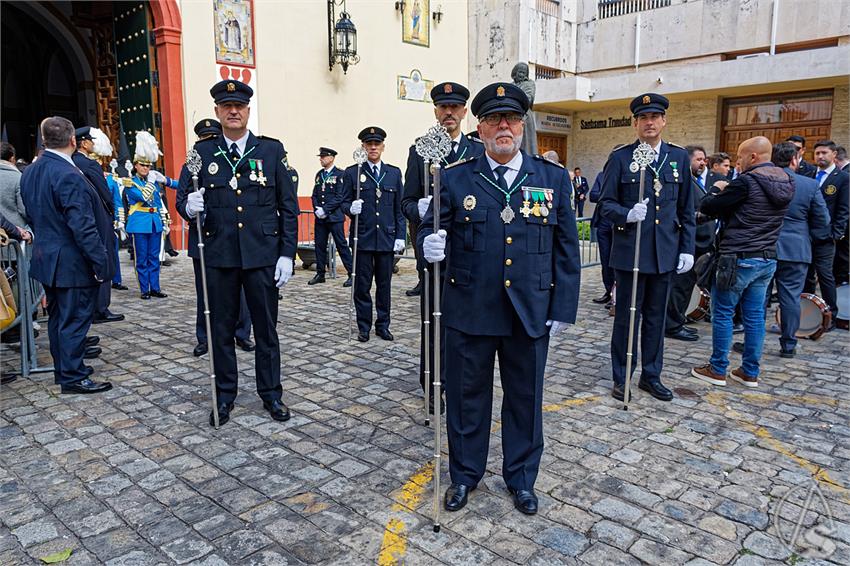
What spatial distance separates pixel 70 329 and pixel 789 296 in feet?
23.0

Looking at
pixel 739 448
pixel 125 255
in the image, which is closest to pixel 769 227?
pixel 739 448

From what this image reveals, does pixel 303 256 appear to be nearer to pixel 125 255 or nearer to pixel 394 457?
pixel 125 255

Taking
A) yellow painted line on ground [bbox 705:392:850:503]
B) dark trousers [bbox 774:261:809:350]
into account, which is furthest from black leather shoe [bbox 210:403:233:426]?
dark trousers [bbox 774:261:809:350]

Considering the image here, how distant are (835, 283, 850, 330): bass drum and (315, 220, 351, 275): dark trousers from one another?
23.5 ft

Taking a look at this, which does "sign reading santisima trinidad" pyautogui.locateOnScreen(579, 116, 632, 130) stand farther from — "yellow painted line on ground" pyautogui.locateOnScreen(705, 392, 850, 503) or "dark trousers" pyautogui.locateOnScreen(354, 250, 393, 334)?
"yellow painted line on ground" pyautogui.locateOnScreen(705, 392, 850, 503)

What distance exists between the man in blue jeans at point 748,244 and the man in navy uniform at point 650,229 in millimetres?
456

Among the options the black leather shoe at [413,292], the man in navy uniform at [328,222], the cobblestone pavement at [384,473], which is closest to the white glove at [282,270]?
the cobblestone pavement at [384,473]

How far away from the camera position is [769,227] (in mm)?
5285

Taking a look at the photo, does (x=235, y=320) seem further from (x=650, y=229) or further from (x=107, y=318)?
(x=107, y=318)

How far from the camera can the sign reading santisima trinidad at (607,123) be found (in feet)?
75.3

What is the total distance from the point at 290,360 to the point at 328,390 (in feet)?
3.41

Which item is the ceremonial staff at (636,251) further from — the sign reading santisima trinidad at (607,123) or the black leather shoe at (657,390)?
the sign reading santisima trinidad at (607,123)

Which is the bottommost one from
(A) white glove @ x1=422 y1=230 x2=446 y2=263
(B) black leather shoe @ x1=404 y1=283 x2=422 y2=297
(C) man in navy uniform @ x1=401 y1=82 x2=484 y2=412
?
(B) black leather shoe @ x1=404 y1=283 x2=422 y2=297

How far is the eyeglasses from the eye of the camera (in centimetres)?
320
